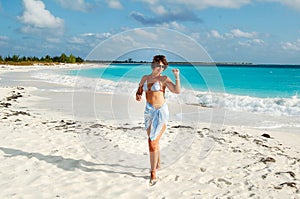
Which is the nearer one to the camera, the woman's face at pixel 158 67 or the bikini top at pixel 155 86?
the woman's face at pixel 158 67

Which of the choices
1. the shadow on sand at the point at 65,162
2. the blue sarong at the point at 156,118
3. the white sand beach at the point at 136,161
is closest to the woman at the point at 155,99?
the blue sarong at the point at 156,118

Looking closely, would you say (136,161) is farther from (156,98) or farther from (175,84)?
(175,84)

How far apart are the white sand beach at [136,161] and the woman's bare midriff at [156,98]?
1342 millimetres

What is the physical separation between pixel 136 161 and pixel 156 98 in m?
1.90

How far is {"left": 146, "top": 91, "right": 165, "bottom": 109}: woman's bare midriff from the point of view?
15.7 feet

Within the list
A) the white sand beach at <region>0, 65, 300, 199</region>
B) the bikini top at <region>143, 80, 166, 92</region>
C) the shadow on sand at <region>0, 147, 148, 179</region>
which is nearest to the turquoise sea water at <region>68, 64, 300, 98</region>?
the bikini top at <region>143, 80, 166, 92</region>

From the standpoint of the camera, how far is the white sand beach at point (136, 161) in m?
4.72

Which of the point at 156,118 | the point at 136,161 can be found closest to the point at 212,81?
the point at 136,161

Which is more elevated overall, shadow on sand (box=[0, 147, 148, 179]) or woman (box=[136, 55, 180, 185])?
woman (box=[136, 55, 180, 185])

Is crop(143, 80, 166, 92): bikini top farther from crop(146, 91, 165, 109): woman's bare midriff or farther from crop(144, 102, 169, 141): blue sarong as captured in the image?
crop(144, 102, 169, 141): blue sarong

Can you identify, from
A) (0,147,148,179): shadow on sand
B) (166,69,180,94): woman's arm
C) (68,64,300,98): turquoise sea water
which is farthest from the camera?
(68,64,300,98): turquoise sea water

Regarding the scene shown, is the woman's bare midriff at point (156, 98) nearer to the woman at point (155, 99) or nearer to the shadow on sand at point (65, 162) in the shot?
the woman at point (155, 99)

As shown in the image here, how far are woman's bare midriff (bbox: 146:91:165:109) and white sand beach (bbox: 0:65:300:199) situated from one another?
134 centimetres

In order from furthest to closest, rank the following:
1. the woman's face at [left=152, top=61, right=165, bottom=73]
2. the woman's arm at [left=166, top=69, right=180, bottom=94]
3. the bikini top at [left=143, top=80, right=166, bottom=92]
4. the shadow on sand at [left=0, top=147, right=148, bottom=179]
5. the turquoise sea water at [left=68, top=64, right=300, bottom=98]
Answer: the turquoise sea water at [left=68, top=64, right=300, bottom=98], the shadow on sand at [left=0, top=147, right=148, bottom=179], the bikini top at [left=143, top=80, right=166, bottom=92], the woman's face at [left=152, top=61, right=165, bottom=73], the woman's arm at [left=166, top=69, right=180, bottom=94]
